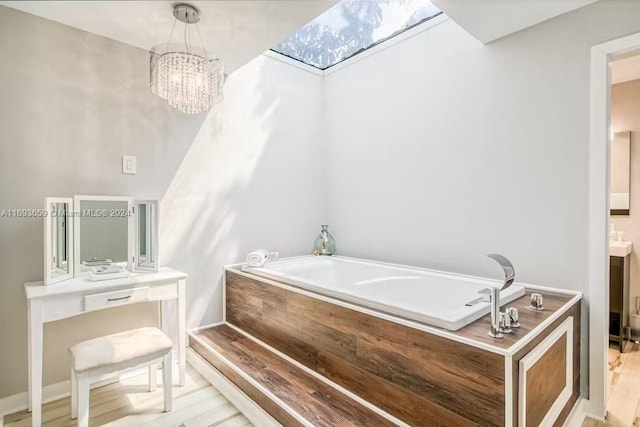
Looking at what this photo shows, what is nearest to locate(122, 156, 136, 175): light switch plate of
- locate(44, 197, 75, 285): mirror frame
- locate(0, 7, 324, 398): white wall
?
locate(0, 7, 324, 398): white wall

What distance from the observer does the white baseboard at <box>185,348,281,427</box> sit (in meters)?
1.69

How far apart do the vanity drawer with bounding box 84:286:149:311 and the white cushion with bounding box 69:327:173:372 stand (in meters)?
0.18

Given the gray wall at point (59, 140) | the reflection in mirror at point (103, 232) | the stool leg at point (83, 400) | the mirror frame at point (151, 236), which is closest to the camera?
the stool leg at point (83, 400)

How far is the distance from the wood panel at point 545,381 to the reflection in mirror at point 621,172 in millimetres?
2024

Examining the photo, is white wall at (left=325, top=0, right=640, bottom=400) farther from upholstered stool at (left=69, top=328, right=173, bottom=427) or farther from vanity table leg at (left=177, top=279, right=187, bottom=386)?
upholstered stool at (left=69, top=328, right=173, bottom=427)

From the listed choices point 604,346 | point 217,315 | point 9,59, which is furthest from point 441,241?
point 9,59

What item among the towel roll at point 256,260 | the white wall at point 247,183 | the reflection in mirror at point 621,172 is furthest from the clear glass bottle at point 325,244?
the reflection in mirror at point 621,172

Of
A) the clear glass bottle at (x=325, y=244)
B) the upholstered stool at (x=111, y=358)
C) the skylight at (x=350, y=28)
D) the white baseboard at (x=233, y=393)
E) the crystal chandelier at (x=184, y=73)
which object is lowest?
the white baseboard at (x=233, y=393)

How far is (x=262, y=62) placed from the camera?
297 cm

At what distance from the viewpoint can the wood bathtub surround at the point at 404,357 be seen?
1.20 metres

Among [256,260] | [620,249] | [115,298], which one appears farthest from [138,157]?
[620,249]

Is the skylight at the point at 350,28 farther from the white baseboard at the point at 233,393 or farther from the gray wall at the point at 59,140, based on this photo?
the white baseboard at the point at 233,393

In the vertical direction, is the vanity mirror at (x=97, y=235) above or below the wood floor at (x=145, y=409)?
above

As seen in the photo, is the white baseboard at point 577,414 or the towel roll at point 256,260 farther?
the towel roll at point 256,260
